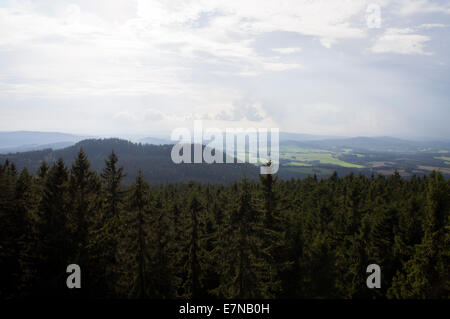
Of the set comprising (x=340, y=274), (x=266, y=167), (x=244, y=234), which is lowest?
(x=340, y=274)

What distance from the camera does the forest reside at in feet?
68.9

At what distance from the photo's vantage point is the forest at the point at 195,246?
21000mm

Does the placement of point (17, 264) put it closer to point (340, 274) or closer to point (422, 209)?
point (340, 274)

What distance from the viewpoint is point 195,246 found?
2464cm

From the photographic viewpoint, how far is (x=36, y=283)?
2584 centimetres

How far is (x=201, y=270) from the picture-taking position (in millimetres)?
25625

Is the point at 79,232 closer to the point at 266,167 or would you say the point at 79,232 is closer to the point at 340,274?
the point at 266,167
